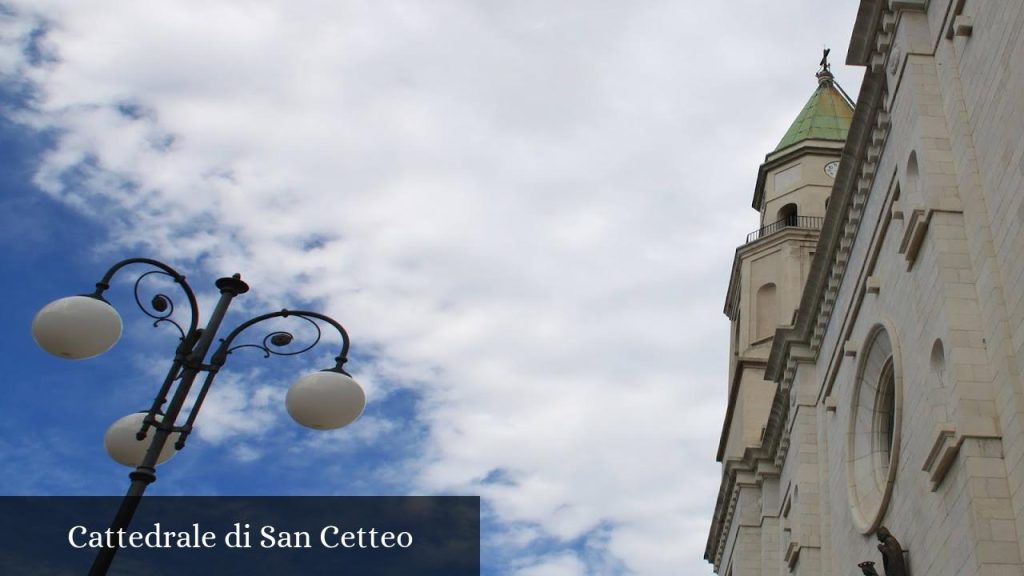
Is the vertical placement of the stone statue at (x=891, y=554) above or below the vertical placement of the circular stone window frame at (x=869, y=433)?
below

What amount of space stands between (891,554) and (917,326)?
11.8 ft

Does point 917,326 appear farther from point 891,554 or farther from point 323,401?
point 323,401

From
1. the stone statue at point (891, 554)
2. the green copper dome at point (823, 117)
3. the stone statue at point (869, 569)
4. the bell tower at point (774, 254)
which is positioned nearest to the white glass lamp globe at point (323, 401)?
the stone statue at point (891, 554)

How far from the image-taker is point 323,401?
1030 cm

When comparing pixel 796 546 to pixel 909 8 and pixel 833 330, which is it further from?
pixel 909 8

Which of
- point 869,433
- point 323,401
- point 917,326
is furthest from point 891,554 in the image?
point 323,401

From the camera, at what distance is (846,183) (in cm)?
2245

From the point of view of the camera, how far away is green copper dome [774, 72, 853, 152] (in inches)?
1645

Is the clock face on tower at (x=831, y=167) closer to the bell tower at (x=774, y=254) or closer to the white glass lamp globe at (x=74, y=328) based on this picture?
the bell tower at (x=774, y=254)

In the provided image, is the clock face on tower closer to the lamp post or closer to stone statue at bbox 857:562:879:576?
stone statue at bbox 857:562:879:576

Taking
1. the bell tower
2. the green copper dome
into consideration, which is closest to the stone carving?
the bell tower

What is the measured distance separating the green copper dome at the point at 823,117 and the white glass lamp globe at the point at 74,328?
35242mm

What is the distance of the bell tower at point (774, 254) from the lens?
1473 inches

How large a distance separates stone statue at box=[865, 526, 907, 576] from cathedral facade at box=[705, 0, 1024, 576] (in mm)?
21
